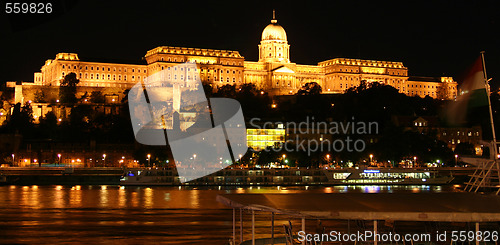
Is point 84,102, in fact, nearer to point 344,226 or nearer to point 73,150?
point 73,150

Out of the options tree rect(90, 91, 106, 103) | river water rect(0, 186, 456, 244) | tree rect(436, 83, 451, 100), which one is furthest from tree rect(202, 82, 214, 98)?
river water rect(0, 186, 456, 244)

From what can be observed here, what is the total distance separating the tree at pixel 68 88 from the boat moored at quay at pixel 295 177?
57022 mm

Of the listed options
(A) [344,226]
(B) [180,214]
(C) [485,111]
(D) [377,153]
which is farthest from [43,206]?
(C) [485,111]

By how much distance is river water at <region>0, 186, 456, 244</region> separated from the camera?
26.0 m

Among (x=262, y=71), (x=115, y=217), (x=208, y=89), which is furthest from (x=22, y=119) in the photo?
(x=115, y=217)

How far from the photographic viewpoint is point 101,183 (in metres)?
63.2

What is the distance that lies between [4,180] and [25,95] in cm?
5809

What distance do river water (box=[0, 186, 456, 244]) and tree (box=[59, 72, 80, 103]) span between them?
63913mm

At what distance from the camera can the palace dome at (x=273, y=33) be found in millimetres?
146375

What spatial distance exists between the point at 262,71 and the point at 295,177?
78.2 meters

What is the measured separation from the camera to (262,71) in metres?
137

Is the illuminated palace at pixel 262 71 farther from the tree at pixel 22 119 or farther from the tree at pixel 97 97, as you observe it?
the tree at pixel 22 119

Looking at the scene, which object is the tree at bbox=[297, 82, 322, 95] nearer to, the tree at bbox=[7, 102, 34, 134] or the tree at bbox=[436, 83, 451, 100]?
the tree at bbox=[436, 83, 451, 100]

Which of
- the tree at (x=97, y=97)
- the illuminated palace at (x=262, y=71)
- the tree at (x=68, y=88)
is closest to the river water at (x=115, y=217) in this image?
the tree at (x=68, y=88)
